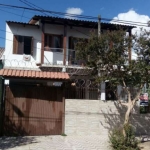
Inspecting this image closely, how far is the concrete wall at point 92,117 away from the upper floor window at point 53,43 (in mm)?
8695

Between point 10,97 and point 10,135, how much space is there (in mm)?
1583

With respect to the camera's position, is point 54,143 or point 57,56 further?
point 57,56

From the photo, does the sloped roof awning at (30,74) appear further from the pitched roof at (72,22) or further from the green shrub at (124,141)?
the pitched roof at (72,22)

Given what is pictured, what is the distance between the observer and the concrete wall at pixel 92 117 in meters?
11.2

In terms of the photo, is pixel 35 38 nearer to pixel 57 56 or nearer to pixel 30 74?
pixel 57 56

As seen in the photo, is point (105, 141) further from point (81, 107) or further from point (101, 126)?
point (81, 107)

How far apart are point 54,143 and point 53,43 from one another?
11.2m

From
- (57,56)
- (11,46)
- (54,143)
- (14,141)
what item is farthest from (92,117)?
(11,46)

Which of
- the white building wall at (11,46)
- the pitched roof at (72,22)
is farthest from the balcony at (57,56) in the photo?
the pitched roof at (72,22)

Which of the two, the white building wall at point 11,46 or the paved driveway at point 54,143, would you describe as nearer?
the paved driveway at point 54,143

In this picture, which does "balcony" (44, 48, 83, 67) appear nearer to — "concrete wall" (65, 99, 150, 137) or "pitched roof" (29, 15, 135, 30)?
"pitched roof" (29, 15, 135, 30)

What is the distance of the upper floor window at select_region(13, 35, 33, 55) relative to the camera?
1836 cm

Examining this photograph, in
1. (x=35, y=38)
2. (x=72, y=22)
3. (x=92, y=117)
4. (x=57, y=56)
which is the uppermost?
(x=72, y=22)

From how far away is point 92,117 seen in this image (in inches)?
448
